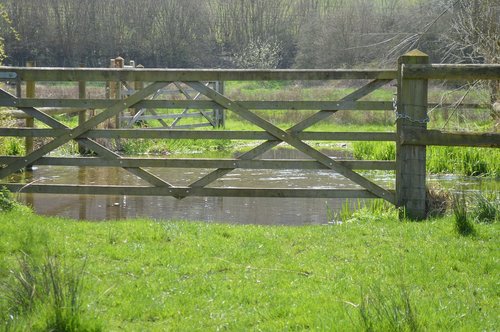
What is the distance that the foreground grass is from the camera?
208 inches

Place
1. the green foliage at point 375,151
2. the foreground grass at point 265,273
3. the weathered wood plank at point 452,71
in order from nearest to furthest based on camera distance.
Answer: the foreground grass at point 265,273
the weathered wood plank at point 452,71
the green foliage at point 375,151

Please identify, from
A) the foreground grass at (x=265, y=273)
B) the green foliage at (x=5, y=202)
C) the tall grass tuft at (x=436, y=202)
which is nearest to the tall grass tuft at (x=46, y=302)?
the foreground grass at (x=265, y=273)

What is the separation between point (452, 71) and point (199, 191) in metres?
3.32

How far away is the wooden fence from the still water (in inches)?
34.7

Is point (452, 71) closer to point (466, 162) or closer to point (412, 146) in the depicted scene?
point (412, 146)

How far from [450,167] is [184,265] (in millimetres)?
10343

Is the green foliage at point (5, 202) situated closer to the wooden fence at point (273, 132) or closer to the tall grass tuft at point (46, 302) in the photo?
the wooden fence at point (273, 132)

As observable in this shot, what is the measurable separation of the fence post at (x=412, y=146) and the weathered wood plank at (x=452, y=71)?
97 millimetres

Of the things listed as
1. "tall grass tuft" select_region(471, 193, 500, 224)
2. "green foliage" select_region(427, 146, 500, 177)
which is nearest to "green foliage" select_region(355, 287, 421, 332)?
"tall grass tuft" select_region(471, 193, 500, 224)

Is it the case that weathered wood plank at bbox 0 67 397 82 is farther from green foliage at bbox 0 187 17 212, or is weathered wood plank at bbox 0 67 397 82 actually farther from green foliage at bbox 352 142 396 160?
green foliage at bbox 352 142 396 160

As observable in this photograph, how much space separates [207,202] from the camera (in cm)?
1238

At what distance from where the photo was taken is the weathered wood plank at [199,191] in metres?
9.65

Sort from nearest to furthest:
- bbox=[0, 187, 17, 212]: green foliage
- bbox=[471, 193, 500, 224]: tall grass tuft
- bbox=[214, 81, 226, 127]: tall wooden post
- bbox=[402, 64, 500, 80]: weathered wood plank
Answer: bbox=[471, 193, 500, 224]: tall grass tuft
bbox=[0, 187, 17, 212]: green foliage
bbox=[402, 64, 500, 80]: weathered wood plank
bbox=[214, 81, 226, 127]: tall wooden post

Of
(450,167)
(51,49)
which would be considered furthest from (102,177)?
(51,49)
